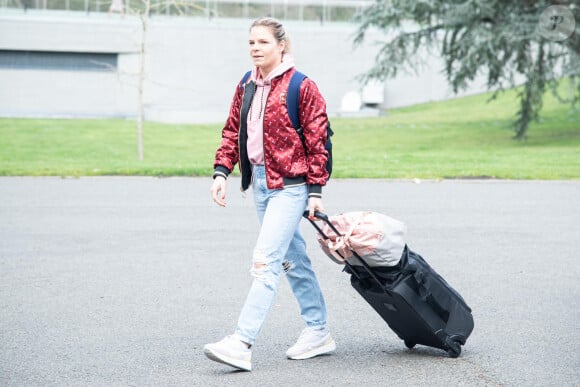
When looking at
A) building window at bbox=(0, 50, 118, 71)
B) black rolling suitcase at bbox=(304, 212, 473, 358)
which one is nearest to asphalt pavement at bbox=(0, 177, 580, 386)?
black rolling suitcase at bbox=(304, 212, 473, 358)

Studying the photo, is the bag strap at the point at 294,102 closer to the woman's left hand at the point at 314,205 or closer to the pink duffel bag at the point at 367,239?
the woman's left hand at the point at 314,205

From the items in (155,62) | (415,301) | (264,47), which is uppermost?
(264,47)

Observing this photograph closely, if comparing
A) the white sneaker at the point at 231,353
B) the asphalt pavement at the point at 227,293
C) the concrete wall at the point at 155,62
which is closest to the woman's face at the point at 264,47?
the white sneaker at the point at 231,353

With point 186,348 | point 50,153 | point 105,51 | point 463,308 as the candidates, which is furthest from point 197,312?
point 105,51

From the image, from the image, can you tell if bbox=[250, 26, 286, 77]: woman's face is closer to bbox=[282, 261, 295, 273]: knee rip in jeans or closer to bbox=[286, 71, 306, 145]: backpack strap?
bbox=[286, 71, 306, 145]: backpack strap

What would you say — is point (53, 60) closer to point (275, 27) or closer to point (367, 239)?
point (275, 27)

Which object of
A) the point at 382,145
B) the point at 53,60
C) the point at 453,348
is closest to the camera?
the point at 453,348

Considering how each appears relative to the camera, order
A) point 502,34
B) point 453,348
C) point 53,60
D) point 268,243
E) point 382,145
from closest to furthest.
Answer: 1. point 268,243
2. point 453,348
3. point 502,34
4. point 382,145
5. point 53,60

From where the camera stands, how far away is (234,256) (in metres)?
8.86

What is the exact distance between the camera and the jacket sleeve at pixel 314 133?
5172mm

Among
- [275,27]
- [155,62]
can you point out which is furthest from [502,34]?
[155,62]

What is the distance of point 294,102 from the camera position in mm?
5195

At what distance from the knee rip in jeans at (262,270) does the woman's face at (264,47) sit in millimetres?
978

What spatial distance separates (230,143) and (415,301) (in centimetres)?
130
